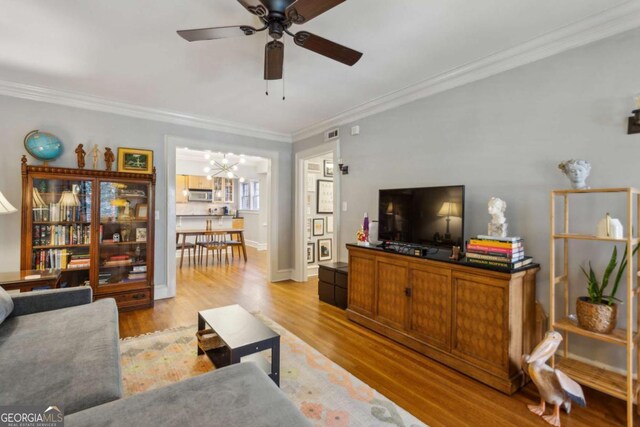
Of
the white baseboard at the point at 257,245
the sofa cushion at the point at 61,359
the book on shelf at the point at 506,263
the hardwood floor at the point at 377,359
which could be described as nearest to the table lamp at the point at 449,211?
the book on shelf at the point at 506,263

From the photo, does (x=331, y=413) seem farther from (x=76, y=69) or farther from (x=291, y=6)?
(x=76, y=69)

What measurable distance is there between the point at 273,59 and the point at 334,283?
2.73m

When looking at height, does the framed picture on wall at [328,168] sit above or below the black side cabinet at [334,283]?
above

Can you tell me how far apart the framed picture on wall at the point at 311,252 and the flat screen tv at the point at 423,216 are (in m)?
2.37

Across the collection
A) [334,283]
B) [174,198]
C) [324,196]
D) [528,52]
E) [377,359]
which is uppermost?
[528,52]

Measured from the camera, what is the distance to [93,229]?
3.55 metres

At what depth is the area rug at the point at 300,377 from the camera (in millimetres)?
1813

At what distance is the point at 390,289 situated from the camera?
2.96 m

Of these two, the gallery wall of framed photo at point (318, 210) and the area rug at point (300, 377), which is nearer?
the area rug at point (300, 377)

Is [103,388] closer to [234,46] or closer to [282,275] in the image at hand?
[234,46]

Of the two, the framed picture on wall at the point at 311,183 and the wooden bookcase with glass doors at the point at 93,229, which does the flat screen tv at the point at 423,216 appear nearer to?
the framed picture on wall at the point at 311,183

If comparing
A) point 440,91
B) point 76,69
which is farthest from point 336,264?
point 76,69

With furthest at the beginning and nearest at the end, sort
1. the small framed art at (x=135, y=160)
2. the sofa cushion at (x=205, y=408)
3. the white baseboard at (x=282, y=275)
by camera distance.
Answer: the white baseboard at (x=282, y=275)
the small framed art at (x=135, y=160)
the sofa cushion at (x=205, y=408)

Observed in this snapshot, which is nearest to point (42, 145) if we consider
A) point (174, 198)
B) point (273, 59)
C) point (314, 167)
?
point (174, 198)
